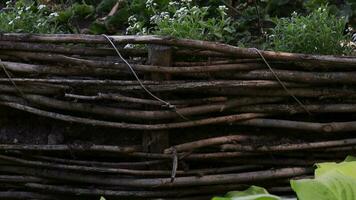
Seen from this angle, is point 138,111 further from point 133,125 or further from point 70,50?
point 70,50

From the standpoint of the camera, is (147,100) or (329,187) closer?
(329,187)

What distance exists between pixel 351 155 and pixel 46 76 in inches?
30.1

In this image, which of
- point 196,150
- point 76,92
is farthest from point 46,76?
point 196,150

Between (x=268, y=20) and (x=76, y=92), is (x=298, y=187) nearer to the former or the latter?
(x=76, y=92)

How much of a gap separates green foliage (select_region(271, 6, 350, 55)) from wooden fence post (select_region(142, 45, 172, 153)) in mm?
325

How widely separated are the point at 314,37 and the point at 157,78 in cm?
41

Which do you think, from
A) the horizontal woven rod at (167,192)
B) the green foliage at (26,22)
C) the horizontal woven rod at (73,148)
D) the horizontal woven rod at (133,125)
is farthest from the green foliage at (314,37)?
the green foliage at (26,22)

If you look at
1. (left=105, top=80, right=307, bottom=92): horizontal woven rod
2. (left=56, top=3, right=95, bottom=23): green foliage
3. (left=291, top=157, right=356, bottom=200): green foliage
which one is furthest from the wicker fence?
(left=291, top=157, right=356, bottom=200): green foliage

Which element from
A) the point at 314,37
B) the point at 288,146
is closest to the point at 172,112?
the point at 288,146

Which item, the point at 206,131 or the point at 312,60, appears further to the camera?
the point at 206,131

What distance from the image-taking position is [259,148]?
126cm

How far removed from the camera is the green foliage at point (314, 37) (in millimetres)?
1331

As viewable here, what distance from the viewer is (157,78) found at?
1.24 meters

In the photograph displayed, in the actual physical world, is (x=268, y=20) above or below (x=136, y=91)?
above
